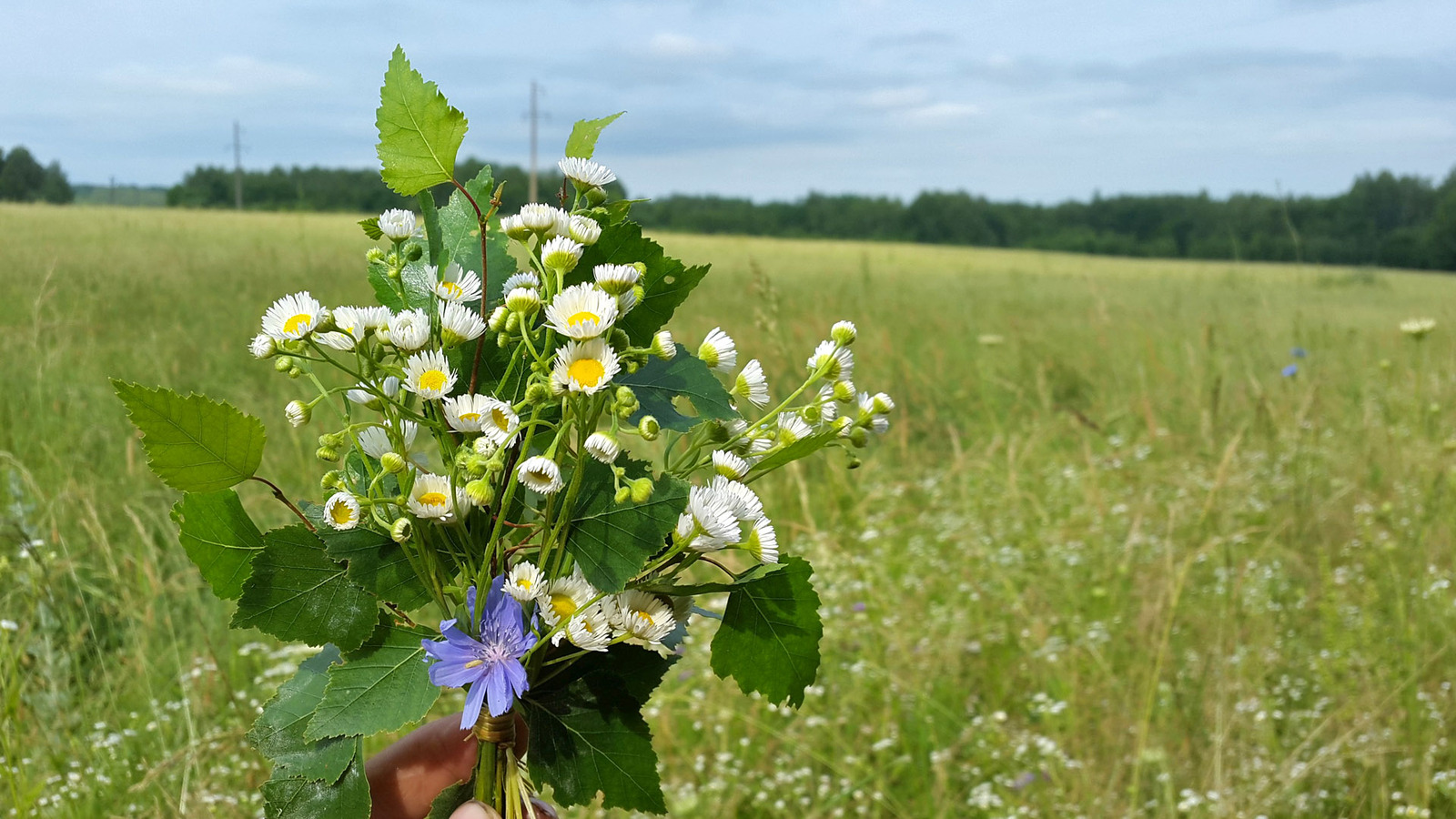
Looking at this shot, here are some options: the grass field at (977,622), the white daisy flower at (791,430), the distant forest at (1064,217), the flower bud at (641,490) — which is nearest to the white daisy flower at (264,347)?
the flower bud at (641,490)

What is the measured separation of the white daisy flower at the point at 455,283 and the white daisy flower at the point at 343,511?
189mm

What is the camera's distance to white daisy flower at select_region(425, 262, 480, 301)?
0.80 meters

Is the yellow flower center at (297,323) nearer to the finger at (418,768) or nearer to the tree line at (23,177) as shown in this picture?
the finger at (418,768)

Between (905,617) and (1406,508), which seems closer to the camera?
(905,617)

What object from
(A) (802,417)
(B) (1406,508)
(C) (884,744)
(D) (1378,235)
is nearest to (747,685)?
(A) (802,417)

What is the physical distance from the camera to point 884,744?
209 cm

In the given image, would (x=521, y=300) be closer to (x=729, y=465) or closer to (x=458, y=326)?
(x=458, y=326)

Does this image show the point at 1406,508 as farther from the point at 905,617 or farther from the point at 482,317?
the point at 482,317

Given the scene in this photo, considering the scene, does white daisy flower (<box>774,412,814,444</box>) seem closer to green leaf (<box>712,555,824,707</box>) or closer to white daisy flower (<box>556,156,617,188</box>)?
green leaf (<box>712,555,824,707</box>)

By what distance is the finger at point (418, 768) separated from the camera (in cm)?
101

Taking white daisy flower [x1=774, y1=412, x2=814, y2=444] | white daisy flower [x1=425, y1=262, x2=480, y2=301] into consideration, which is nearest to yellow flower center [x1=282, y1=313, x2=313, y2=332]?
white daisy flower [x1=425, y1=262, x2=480, y2=301]

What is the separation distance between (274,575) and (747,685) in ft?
1.38

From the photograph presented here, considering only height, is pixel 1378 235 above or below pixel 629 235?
above

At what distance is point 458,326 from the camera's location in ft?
2.50
